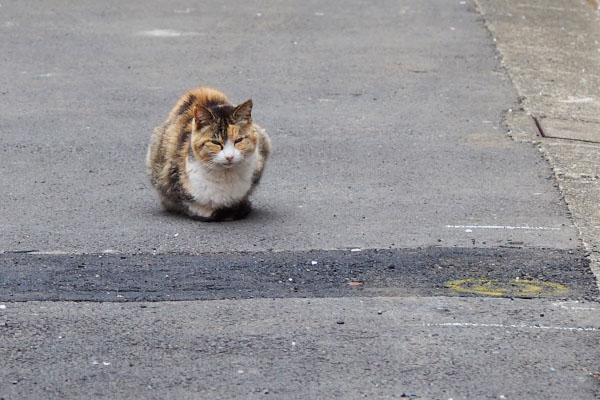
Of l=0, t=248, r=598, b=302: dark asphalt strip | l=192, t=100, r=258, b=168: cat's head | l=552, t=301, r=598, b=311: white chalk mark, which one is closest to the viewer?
l=552, t=301, r=598, b=311: white chalk mark

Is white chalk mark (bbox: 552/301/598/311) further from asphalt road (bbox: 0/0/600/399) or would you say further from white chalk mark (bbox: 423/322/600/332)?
white chalk mark (bbox: 423/322/600/332)

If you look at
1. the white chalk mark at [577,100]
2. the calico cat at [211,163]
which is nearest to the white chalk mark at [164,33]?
the white chalk mark at [577,100]

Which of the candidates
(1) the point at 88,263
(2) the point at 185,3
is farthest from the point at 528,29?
(1) the point at 88,263

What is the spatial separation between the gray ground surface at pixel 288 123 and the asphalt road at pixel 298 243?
30 mm

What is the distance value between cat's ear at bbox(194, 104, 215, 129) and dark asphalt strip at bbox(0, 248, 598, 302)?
1025 mm

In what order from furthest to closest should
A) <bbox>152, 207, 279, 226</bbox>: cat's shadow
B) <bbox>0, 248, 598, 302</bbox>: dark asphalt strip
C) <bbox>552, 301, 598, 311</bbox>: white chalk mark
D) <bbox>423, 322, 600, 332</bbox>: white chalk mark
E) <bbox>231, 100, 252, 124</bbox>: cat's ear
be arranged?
<bbox>152, 207, 279, 226</bbox>: cat's shadow → <bbox>231, 100, 252, 124</bbox>: cat's ear → <bbox>0, 248, 598, 302</bbox>: dark asphalt strip → <bbox>552, 301, 598, 311</bbox>: white chalk mark → <bbox>423, 322, 600, 332</bbox>: white chalk mark

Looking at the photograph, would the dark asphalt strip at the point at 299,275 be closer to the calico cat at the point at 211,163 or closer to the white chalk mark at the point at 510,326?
the white chalk mark at the point at 510,326

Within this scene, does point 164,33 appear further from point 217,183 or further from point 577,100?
point 217,183

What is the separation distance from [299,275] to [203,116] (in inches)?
57.3

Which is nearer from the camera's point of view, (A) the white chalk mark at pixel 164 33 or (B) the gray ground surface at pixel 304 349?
(B) the gray ground surface at pixel 304 349

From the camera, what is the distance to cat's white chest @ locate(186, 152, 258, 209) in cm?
719

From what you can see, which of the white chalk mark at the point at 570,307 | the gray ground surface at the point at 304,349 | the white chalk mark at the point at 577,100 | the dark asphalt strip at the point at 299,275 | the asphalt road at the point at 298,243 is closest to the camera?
the gray ground surface at the point at 304,349

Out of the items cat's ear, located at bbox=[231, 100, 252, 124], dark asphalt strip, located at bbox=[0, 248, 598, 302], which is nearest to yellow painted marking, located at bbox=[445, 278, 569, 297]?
dark asphalt strip, located at bbox=[0, 248, 598, 302]

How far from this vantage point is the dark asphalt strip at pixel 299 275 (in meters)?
6.00
